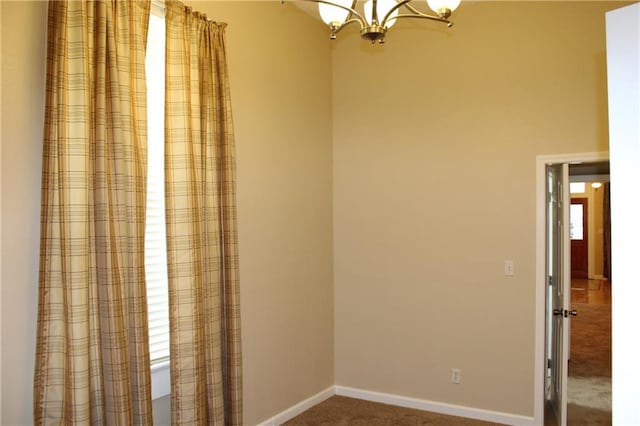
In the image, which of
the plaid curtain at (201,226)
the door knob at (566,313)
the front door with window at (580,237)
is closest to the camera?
the plaid curtain at (201,226)

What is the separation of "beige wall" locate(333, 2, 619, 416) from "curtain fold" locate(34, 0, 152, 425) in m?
2.39

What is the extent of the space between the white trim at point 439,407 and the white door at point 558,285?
13.3 inches

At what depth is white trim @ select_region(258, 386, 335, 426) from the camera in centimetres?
405

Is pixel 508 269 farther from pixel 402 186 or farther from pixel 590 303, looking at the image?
pixel 590 303

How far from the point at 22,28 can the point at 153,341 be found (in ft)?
5.77

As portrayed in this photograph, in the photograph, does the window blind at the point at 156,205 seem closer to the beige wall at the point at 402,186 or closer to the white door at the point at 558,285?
the beige wall at the point at 402,186

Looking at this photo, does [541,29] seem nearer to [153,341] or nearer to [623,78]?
[623,78]

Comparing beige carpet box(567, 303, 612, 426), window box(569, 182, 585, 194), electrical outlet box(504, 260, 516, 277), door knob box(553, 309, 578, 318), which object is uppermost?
window box(569, 182, 585, 194)

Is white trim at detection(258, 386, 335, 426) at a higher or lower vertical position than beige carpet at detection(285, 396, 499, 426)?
higher

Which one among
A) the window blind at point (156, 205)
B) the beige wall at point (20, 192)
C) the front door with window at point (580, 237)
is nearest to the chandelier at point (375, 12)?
the window blind at point (156, 205)

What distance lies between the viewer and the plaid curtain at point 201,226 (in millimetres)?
2924

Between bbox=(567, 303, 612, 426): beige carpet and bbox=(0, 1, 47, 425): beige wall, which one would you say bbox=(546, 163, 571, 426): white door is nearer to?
bbox=(567, 303, 612, 426): beige carpet

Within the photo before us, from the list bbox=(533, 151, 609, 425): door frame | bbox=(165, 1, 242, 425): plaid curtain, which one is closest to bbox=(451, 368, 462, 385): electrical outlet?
bbox=(533, 151, 609, 425): door frame

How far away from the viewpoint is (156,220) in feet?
10.1
